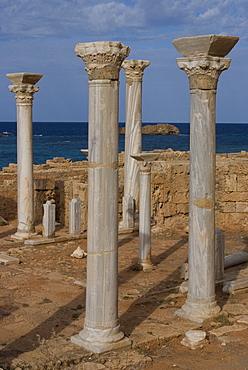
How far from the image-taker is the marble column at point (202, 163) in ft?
26.0

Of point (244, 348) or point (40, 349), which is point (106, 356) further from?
point (244, 348)

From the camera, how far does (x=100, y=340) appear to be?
7.00 meters

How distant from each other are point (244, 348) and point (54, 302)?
10.2 ft

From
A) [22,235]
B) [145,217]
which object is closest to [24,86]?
[22,235]

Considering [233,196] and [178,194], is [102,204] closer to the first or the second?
[178,194]

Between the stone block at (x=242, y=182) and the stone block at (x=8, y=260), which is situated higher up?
the stone block at (x=242, y=182)

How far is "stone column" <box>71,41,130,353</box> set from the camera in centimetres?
681

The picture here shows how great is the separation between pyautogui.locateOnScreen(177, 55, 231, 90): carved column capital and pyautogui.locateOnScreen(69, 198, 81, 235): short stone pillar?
6.33m

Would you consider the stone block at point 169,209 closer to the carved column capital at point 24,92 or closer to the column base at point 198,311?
the carved column capital at point 24,92

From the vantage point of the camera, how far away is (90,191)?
22.9ft

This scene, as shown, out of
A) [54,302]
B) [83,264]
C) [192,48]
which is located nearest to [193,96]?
[192,48]

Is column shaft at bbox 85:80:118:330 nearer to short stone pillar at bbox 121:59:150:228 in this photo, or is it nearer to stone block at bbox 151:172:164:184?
short stone pillar at bbox 121:59:150:228

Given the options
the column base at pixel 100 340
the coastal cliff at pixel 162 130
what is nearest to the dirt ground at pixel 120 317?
the column base at pixel 100 340

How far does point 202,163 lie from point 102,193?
180 cm
